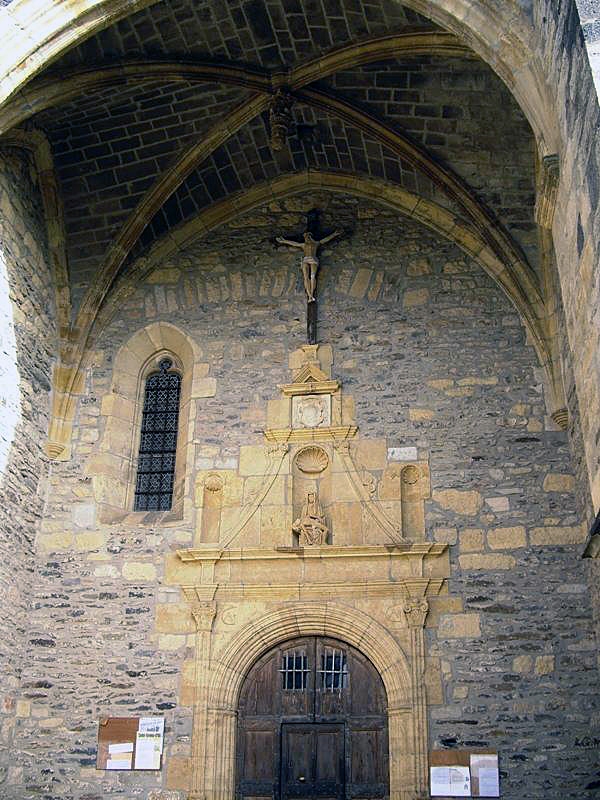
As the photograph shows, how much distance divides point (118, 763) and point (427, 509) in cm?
328

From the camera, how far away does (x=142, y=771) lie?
8125 mm

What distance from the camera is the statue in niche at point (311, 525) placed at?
8.74 meters

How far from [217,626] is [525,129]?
17.2 feet

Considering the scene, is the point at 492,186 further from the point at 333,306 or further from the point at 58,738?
the point at 58,738

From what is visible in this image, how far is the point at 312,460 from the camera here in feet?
30.4

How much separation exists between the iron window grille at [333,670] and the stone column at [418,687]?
23.9 inches

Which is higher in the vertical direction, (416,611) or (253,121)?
(253,121)

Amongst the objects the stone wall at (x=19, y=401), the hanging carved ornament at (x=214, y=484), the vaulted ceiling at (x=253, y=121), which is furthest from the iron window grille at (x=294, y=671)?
the vaulted ceiling at (x=253, y=121)

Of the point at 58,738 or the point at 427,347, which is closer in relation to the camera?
the point at 58,738

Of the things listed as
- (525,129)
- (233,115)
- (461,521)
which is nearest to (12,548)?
(461,521)

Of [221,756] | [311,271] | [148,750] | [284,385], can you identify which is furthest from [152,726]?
[311,271]

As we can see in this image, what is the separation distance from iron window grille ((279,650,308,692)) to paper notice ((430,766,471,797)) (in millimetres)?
1281

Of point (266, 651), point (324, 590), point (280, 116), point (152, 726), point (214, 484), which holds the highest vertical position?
point (280, 116)

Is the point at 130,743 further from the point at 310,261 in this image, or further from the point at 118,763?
the point at 310,261
